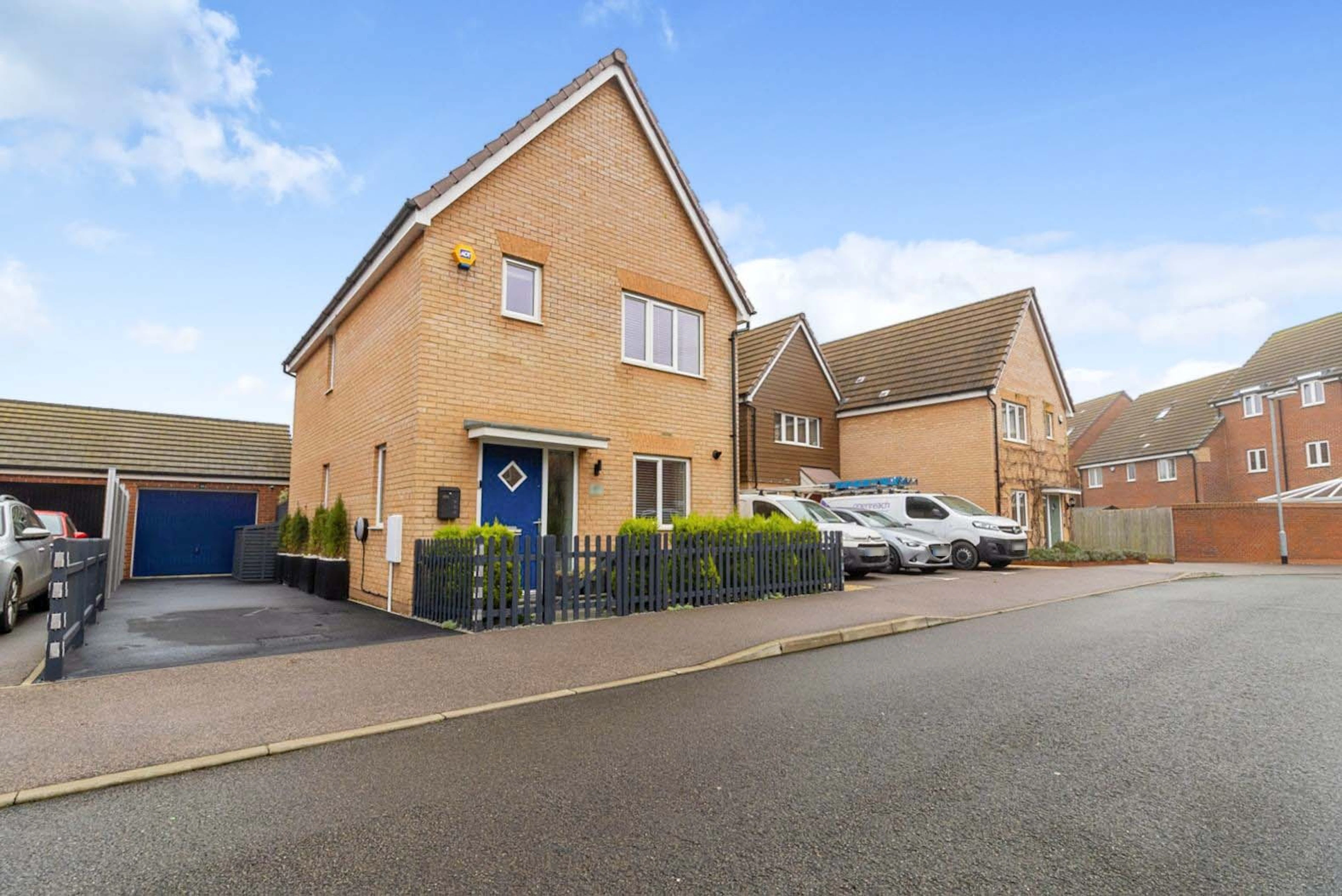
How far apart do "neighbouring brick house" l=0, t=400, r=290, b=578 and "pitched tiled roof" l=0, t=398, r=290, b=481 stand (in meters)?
0.03

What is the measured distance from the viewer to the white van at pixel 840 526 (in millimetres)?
14766

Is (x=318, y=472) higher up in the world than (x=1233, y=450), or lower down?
lower down

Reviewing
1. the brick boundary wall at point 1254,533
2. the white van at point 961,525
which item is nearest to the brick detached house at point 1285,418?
the brick boundary wall at point 1254,533

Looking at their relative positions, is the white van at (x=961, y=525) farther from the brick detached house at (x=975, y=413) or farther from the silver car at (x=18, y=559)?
the silver car at (x=18, y=559)

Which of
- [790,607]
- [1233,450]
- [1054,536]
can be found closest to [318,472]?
[790,607]

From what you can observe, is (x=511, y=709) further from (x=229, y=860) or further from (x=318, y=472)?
(x=318, y=472)

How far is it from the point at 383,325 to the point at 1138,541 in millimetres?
26300

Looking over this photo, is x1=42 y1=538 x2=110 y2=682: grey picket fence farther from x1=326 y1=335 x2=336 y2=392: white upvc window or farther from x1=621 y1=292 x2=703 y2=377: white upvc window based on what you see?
x1=621 y1=292 x2=703 y2=377: white upvc window

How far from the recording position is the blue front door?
35.9ft

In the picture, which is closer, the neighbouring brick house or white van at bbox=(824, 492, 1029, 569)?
white van at bbox=(824, 492, 1029, 569)

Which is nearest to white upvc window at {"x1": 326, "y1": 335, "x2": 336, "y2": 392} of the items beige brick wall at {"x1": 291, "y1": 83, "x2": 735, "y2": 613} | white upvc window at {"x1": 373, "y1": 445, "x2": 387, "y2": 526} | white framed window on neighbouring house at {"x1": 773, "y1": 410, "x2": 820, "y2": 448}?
beige brick wall at {"x1": 291, "y1": 83, "x2": 735, "y2": 613}

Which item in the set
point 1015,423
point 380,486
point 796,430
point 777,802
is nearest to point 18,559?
point 380,486

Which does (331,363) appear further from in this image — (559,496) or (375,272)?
(559,496)

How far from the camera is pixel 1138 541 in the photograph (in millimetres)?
25922
